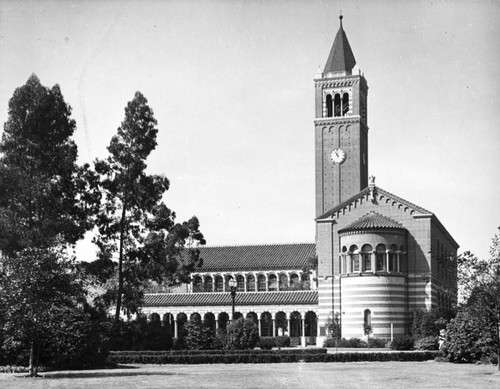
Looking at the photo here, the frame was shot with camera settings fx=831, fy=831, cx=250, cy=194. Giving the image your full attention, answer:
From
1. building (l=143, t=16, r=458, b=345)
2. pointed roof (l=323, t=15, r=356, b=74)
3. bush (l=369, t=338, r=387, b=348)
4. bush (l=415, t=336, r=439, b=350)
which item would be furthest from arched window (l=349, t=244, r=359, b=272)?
pointed roof (l=323, t=15, r=356, b=74)

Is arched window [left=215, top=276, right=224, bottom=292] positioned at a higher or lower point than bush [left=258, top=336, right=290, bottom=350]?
higher

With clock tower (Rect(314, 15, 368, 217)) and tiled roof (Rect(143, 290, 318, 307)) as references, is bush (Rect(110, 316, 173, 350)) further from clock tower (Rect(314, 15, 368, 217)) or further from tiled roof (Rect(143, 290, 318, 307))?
clock tower (Rect(314, 15, 368, 217))

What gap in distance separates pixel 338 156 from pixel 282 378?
61047mm

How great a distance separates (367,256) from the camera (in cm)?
6656

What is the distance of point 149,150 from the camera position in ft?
189

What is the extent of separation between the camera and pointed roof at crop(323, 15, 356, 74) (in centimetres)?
9206

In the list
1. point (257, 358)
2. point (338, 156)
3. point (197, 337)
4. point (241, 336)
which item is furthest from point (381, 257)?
point (257, 358)

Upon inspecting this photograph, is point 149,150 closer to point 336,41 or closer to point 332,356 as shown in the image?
point 332,356

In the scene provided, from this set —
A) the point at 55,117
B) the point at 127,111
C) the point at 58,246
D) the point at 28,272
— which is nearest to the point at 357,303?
the point at 127,111

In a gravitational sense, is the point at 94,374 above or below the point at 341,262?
below

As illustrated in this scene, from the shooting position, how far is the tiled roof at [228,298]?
82.8 m

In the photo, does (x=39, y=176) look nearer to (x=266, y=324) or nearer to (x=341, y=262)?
(x=341, y=262)

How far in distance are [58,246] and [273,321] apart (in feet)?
161

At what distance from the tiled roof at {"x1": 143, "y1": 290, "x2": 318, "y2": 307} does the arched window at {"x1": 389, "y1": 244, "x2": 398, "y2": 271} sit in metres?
16.1
